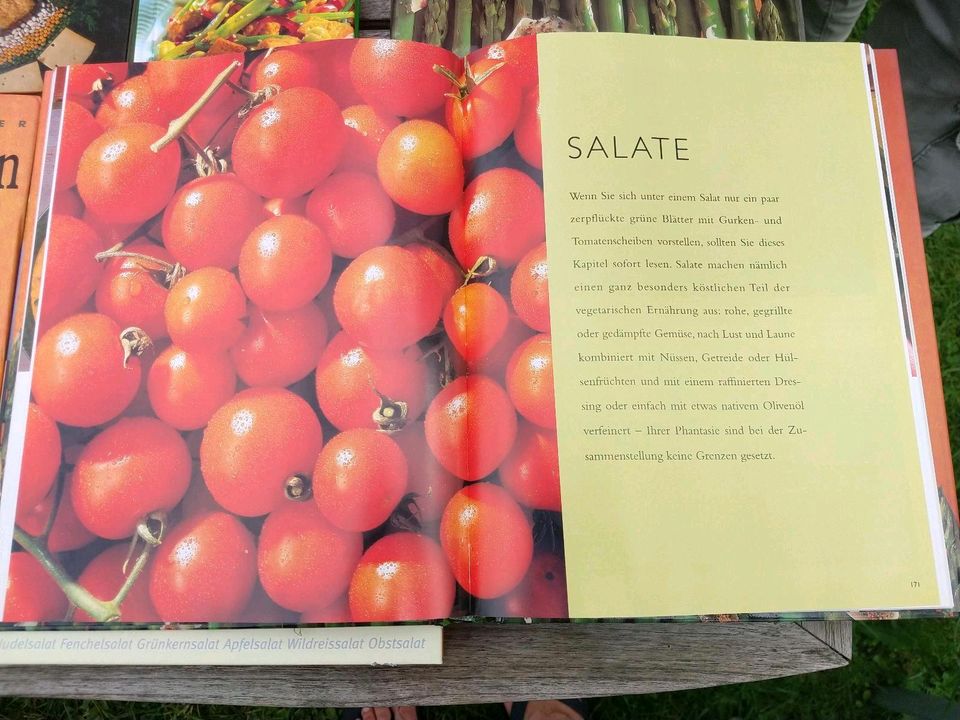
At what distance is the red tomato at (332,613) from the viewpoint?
0.44 meters

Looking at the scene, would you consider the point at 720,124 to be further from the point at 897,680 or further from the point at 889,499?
the point at 897,680

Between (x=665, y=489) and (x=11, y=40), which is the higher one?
(x=11, y=40)

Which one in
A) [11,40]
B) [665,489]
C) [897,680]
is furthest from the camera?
[897,680]

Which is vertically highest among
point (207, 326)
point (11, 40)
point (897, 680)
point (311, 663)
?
point (11, 40)

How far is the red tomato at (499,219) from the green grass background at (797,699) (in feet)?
2.04

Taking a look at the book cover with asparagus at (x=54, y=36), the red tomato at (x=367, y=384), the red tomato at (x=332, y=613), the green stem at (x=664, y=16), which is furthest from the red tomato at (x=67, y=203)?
the green stem at (x=664, y=16)

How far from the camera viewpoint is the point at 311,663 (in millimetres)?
451

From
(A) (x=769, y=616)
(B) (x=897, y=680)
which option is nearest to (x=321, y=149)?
(A) (x=769, y=616)

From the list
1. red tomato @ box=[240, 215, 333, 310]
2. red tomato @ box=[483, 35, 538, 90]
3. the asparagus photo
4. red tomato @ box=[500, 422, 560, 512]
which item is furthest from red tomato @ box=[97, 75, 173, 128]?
the asparagus photo

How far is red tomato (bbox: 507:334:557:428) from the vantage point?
45cm

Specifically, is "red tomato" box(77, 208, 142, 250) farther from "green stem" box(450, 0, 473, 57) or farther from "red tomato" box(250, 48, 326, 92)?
"green stem" box(450, 0, 473, 57)

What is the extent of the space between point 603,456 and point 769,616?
149 millimetres

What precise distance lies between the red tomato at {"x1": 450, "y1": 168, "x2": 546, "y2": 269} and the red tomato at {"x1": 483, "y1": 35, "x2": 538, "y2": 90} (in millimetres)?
66

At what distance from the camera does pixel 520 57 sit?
486 millimetres
